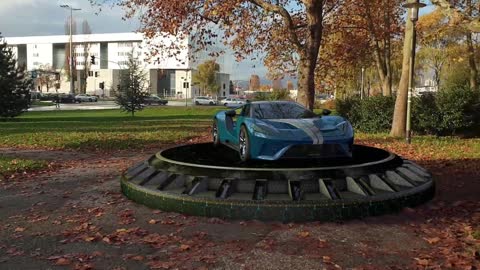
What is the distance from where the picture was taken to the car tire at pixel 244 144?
815cm

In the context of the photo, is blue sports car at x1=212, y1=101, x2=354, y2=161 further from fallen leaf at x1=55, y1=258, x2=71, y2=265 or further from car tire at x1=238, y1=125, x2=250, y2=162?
fallen leaf at x1=55, y1=258, x2=71, y2=265

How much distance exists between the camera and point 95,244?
5.90m

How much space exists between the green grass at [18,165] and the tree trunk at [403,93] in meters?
12.1

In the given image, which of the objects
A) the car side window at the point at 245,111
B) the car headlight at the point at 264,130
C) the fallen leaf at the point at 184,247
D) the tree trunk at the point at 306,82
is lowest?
the fallen leaf at the point at 184,247

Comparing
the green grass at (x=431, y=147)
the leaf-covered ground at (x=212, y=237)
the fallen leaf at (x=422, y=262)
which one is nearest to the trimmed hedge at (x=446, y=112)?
the green grass at (x=431, y=147)

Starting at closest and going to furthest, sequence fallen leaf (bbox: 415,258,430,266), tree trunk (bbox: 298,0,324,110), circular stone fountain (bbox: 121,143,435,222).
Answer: fallen leaf (bbox: 415,258,430,266), circular stone fountain (bbox: 121,143,435,222), tree trunk (bbox: 298,0,324,110)

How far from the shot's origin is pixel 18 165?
40.0 ft

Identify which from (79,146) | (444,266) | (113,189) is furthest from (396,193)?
(79,146)

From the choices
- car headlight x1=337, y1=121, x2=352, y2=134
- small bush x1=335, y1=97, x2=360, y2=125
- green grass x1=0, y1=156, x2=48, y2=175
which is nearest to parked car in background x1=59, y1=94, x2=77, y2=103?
small bush x1=335, y1=97, x2=360, y2=125

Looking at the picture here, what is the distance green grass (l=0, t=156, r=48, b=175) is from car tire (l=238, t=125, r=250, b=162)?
19.7 feet

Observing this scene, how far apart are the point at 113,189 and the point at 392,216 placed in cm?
521

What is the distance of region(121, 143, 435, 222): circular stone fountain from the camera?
6781 mm

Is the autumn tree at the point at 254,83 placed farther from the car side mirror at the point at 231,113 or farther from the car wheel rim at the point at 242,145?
the car wheel rim at the point at 242,145

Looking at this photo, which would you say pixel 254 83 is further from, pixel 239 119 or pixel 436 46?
pixel 239 119
